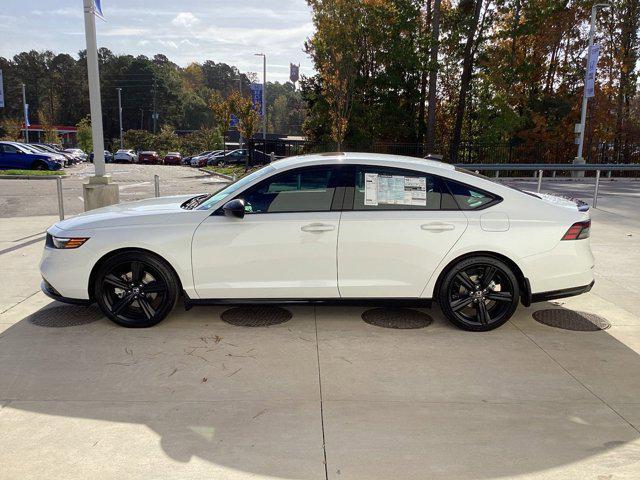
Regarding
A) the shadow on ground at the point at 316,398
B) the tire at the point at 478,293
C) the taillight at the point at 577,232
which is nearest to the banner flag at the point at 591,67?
the taillight at the point at 577,232

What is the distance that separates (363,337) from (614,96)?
31.1m

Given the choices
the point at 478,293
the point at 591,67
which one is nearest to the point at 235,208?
the point at 478,293

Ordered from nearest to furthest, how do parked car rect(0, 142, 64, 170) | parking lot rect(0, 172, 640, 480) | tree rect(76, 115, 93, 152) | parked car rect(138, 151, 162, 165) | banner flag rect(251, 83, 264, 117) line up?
parking lot rect(0, 172, 640, 480) → parked car rect(0, 142, 64, 170) → banner flag rect(251, 83, 264, 117) → parked car rect(138, 151, 162, 165) → tree rect(76, 115, 93, 152)

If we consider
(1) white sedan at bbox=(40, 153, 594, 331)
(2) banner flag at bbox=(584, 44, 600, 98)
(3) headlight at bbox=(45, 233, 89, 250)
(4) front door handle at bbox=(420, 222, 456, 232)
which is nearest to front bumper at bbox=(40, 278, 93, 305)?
(1) white sedan at bbox=(40, 153, 594, 331)

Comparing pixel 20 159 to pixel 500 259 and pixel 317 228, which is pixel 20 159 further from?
pixel 500 259

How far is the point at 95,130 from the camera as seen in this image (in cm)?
944

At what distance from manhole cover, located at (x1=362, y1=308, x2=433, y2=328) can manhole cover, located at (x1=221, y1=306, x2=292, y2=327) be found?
86 cm

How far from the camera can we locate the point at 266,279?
16.1ft

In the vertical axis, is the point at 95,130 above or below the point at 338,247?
above

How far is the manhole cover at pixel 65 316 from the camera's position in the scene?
5176 mm

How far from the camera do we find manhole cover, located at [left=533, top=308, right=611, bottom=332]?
17.3 feet

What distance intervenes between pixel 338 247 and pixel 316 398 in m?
1.53

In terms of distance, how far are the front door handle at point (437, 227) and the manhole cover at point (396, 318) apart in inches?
39.5

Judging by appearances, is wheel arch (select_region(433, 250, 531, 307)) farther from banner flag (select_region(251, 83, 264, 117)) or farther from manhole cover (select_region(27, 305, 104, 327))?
banner flag (select_region(251, 83, 264, 117))
